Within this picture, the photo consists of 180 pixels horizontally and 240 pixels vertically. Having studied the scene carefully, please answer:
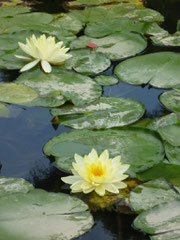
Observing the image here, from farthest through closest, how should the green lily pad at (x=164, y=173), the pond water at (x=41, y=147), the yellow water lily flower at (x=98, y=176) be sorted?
the green lily pad at (x=164, y=173) → the yellow water lily flower at (x=98, y=176) → the pond water at (x=41, y=147)

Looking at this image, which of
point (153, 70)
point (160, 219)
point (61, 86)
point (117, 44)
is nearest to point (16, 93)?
point (61, 86)

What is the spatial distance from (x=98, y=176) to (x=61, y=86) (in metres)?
1.10

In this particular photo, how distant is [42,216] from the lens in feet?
6.13

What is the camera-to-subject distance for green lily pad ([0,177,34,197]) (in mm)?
2031

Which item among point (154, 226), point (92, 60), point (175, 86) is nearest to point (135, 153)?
point (154, 226)

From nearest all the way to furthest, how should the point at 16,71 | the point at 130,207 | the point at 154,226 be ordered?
the point at 154,226 < the point at 130,207 < the point at 16,71

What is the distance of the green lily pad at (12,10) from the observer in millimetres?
4293

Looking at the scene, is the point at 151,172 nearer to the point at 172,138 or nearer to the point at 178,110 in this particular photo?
the point at 172,138

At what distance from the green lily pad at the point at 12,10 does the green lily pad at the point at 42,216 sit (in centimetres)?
274

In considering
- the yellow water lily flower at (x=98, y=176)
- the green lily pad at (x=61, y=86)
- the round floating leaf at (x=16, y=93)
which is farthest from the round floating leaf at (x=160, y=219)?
the round floating leaf at (x=16, y=93)

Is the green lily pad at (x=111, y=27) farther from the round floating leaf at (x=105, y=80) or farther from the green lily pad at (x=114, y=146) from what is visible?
the green lily pad at (x=114, y=146)

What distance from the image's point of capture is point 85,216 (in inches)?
74.7

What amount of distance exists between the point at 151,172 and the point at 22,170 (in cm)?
68

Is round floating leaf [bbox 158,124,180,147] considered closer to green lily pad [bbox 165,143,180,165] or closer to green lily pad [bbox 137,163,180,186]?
green lily pad [bbox 165,143,180,165]
